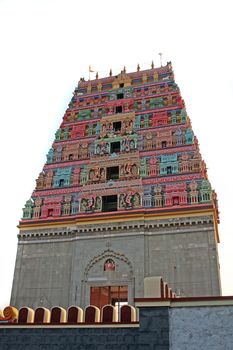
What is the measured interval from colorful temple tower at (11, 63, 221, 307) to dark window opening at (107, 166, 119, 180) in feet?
0.30

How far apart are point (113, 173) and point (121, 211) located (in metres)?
4.90

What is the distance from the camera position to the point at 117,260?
96.3 ft

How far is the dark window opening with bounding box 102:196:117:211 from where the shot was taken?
32750 millimetres

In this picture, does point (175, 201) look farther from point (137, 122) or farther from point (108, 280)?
point (137, 122)

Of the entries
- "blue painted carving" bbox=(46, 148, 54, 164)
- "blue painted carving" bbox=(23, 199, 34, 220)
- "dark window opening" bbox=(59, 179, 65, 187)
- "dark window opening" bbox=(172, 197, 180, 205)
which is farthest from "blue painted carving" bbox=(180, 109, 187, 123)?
"blue painted carving" bbox=(23, 199, 34, 220)

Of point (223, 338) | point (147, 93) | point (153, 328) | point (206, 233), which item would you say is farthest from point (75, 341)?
point (147, 93)

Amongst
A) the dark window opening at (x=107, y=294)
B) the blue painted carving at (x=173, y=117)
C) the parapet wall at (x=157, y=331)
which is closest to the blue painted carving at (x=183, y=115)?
the blue painted carving at (x=173, y=117)

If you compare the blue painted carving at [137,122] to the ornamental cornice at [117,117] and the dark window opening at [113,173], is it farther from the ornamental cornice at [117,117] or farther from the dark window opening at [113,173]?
the dark window opening at [113,173]

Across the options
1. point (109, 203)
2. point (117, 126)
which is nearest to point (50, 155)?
point (117, 126)

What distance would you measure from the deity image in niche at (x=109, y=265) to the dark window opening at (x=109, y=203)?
4.68 meters

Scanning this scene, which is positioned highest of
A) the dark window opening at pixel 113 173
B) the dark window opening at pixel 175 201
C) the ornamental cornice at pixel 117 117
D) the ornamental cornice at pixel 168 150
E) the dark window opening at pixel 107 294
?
the ornamental cornice at pixel 117 117

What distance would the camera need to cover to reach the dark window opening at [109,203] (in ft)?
107

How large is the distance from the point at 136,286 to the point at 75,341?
44.8ft

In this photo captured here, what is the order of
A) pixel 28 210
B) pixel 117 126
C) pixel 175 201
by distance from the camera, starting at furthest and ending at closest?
pixel 117 126
pixel 28 210
pixel 175 201
